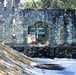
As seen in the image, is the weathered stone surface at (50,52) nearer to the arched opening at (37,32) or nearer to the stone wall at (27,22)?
the stone wall at (27,22)

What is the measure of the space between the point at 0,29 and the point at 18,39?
52.7 inches

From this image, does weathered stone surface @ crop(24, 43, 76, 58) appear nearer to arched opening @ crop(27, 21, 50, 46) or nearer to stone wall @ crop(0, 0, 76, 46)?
stone wall @ crop(0, 0, 76, 46)

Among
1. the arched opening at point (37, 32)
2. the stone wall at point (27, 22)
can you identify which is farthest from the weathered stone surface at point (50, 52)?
the arched opening at point (37, 32)

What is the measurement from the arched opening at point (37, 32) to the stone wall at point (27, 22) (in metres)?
0.54

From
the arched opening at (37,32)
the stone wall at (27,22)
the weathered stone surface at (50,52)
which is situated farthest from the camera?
the arched opening at (37,32)

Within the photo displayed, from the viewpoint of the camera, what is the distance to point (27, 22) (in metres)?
24.4

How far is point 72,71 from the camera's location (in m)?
14.9

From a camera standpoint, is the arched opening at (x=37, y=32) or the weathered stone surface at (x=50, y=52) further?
the arched opening at (x=37, y=32)

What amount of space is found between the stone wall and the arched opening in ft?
1.76

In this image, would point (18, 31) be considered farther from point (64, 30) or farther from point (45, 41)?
point (45, 41)

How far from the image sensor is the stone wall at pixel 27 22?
24219mm

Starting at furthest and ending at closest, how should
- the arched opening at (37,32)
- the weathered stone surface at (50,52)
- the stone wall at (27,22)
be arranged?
the arched opening at (37,32) < the stone wall at (27,22) < the weathered stone surface at (50,52)

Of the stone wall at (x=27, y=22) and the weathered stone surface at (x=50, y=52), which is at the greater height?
the stone wall at (x=27, y=22)

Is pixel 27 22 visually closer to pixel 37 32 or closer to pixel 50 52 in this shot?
pixel 37 32
